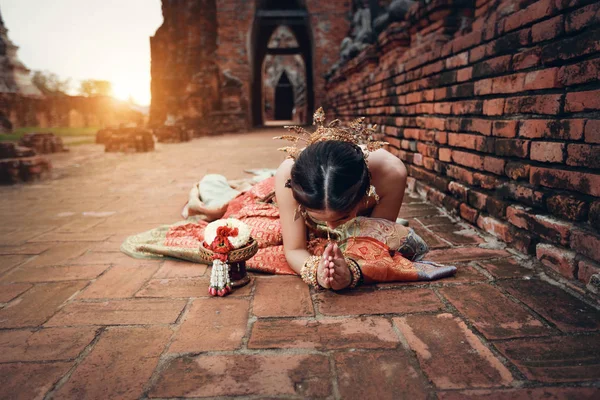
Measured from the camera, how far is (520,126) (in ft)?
6.17

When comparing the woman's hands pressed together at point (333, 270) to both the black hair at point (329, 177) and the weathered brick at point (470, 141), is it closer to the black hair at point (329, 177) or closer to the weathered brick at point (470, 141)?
the black hair at point (329, 177)

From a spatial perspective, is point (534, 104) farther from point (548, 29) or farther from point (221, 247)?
point (221, 247)

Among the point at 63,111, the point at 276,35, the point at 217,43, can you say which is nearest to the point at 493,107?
the point at 217,43

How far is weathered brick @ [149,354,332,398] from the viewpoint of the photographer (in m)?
0.98

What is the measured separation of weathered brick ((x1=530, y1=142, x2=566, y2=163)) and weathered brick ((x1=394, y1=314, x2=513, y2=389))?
905 millimetres

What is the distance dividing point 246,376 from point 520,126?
5.75ft

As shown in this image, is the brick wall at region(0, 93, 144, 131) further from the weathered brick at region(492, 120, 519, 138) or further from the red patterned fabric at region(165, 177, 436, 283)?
the weathered brick at region(492, 120, 519, 138)

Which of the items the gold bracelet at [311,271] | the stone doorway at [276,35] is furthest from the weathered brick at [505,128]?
the stone doorway at [276,35]

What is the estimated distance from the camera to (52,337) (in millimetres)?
1264

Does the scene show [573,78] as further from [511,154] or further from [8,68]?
[8,68]

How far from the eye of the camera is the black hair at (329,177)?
132cm

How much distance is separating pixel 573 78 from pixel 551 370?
120 cm

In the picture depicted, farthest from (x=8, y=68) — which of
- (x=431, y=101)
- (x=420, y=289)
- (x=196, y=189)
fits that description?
(x=420, y=289)

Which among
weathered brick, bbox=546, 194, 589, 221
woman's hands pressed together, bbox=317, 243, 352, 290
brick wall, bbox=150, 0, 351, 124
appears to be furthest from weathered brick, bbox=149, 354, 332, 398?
brick wall, bbox=150, 0, 351, 124
